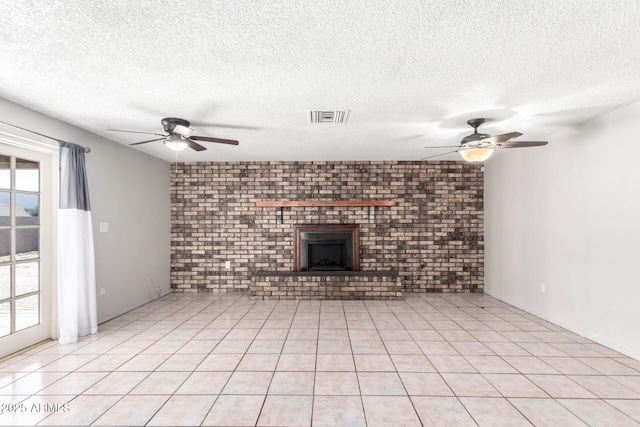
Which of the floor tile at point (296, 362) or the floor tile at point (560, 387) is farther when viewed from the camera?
the floor tile at point (296, 362)

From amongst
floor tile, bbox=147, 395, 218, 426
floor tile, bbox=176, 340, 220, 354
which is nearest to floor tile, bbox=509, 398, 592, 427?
floor tile, bbox=147, 395, 218, 426

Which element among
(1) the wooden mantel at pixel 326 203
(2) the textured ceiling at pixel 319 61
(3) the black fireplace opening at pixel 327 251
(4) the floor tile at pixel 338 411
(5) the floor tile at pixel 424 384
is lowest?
(5) the floor tile at pixel 424 384

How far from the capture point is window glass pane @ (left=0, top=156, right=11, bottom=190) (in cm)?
296

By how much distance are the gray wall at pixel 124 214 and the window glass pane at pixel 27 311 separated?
0.73 metres

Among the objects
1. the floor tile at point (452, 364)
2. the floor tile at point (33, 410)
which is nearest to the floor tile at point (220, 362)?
the floor tile at point (33, 410)

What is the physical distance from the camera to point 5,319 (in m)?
2.96

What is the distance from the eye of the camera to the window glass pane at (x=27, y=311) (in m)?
3.10

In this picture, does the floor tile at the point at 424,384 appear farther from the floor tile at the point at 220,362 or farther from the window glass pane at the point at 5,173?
the window glass pane at the point at 5,173

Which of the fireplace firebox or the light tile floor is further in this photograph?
the fireplace firebox

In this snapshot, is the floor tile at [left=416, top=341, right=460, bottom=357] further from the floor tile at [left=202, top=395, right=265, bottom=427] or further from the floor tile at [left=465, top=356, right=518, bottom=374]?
the floor tile at [left=202, top=395, right=265, bottom=427]

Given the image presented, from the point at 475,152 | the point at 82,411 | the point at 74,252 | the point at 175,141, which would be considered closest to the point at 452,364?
the point at 475,152

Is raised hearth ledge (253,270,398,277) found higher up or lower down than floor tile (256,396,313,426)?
higher up

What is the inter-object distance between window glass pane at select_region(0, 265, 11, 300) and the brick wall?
282 cm

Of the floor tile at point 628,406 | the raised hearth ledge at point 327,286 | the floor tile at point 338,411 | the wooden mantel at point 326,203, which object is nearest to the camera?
the floor tile at point 338,411
